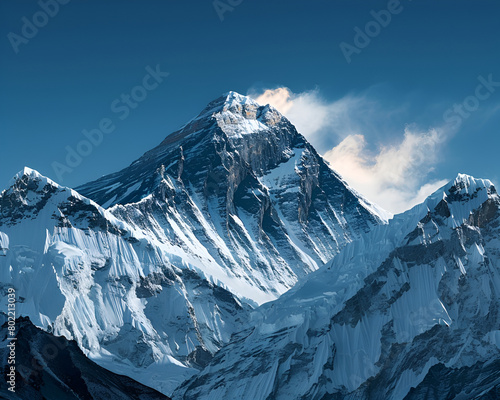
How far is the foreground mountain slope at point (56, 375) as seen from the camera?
96250 mm

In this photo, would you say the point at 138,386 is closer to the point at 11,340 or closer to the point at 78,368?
the point at 78,368

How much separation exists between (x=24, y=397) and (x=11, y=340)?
875cm

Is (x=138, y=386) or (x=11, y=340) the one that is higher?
(x=11, y=340)

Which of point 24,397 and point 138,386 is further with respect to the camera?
point 138,386

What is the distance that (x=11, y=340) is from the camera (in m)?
101

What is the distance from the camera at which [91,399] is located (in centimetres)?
9812

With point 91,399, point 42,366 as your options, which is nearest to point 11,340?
point 42,366

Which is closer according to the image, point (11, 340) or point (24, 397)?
point (24, 397)

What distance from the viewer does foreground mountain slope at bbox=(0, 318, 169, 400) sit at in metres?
96.2

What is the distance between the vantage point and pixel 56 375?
3964 inches

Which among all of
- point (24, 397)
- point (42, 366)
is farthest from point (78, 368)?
point (24, 397)

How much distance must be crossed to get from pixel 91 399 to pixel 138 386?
24.5 feet

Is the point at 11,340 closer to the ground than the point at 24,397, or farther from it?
farther from it

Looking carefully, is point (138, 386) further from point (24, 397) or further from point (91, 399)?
point (24, 397)
